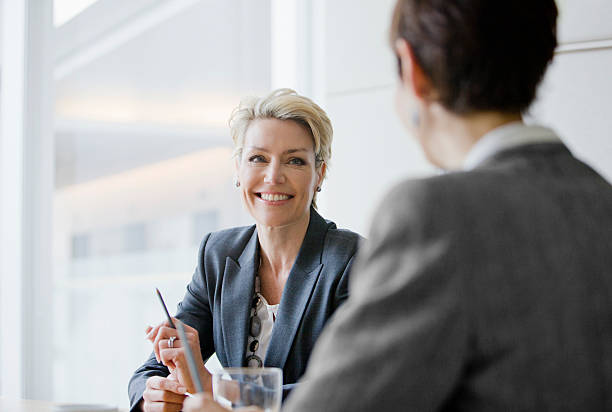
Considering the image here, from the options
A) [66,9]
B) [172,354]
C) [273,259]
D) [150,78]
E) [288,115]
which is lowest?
[172,354]

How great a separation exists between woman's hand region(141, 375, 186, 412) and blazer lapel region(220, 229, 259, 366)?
0.83 feet

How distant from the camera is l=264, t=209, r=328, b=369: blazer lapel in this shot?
185 centimetres

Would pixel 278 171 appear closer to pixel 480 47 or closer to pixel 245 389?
pixel 245 389

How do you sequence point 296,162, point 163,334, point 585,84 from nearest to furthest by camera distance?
point 163,334 → point 296,162 → point 585,84

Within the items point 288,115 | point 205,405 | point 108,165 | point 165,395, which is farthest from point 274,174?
point 108,165

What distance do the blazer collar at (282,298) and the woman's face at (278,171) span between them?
0.09 metres

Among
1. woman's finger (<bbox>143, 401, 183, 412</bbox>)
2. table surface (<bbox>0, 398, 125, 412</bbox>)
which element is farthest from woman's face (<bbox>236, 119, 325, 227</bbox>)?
table surface (<bbox>0, 398, 125, 412</bbox>)

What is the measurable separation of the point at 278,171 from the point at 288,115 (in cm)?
17

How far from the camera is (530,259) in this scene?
716 millimetres

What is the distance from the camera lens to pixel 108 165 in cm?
394

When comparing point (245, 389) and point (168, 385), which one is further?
point (168, 385)

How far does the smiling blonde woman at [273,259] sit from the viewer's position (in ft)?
6.15

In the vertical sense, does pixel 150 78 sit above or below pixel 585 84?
above

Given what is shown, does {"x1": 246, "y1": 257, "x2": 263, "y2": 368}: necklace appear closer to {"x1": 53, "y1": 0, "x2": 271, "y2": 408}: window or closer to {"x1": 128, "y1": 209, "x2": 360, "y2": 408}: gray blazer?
{"x1": 128, "y1": 209, "x2": 360, "y2": 408}: gray blazer
